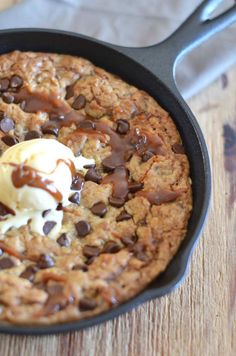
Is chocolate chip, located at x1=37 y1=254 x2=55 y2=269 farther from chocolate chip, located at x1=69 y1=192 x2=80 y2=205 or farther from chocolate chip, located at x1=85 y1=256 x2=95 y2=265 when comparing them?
chocolate chip, located at x1=69 y1=192 x2=80 y2=205

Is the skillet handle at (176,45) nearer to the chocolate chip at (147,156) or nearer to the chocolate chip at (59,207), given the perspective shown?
the chocolate chip at (147,156)

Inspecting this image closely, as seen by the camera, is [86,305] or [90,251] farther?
[90,251]

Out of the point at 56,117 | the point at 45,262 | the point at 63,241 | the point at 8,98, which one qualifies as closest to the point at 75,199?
the point at 63,241

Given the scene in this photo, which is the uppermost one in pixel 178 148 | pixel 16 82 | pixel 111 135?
pixel 178 148

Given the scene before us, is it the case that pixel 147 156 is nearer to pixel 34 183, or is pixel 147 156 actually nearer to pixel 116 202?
pixel 116 202

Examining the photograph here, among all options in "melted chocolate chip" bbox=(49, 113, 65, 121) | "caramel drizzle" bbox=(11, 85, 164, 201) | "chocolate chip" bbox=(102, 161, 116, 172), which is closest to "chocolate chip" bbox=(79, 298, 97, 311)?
"caramel drizzle" bbox=(11, 85, 164, 201)

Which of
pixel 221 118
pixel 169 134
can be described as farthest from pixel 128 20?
pixel 169 134

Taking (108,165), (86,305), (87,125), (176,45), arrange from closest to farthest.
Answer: (86,305), (108,165), (87,125), (176,45)
